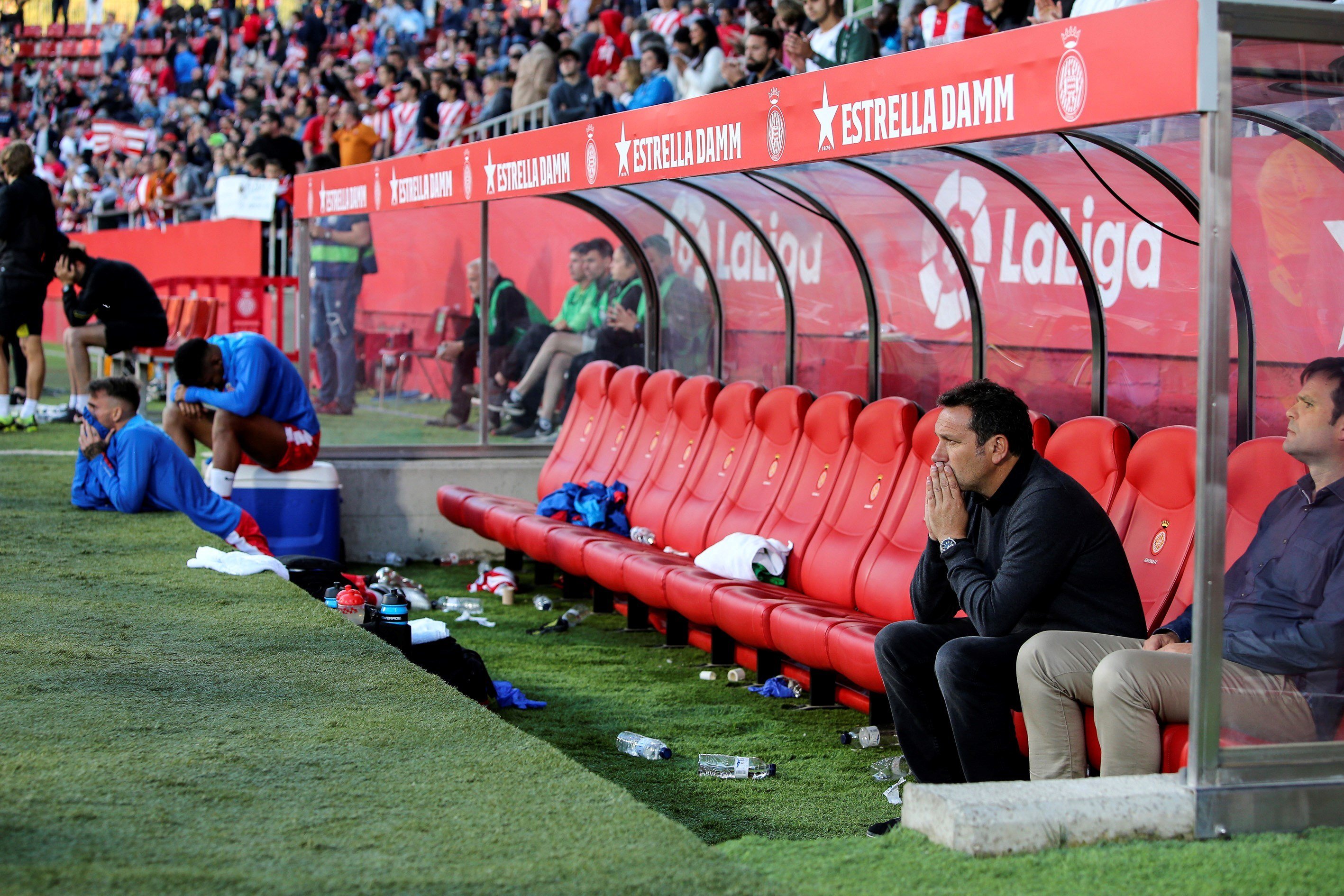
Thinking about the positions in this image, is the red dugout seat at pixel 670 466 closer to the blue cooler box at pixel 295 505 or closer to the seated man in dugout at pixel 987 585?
the blue cooler box at pixel 295 505

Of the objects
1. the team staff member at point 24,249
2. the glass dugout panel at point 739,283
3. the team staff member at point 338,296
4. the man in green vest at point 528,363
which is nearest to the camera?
the glass dugout panel at point 739,283

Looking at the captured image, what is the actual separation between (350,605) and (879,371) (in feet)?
9.10

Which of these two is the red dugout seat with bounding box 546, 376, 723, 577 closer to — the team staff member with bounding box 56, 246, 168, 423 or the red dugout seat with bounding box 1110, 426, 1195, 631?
the red dugout seat with bounding box 1110, 426, 1195, 631

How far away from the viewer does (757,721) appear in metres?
5.52

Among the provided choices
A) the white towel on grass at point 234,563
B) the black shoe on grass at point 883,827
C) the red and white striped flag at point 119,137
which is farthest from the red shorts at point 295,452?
the red and white striped flag at point 119,137

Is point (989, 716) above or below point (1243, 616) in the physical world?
below

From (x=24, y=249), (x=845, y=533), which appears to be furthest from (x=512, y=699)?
(x=24, y=249)

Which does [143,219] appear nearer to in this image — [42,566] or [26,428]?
[26,428]

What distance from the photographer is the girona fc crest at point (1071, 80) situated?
3.64 meters

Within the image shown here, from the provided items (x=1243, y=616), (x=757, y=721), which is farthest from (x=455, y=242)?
(x=1243, y=616)

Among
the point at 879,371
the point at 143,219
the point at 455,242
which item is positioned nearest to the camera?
the point at 879,371

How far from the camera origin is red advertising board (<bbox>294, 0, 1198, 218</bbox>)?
3387 millimetres

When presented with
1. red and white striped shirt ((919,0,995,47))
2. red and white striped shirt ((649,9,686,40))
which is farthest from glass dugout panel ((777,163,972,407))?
red and white striped shirt ((649,9,686,40))

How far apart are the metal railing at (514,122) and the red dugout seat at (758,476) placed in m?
5.87
